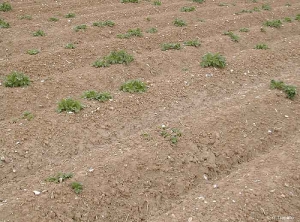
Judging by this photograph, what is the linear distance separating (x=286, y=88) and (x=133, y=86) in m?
3.23

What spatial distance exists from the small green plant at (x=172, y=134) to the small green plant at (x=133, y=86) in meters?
1.42

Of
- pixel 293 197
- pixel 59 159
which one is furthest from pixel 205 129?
pixel 59 159

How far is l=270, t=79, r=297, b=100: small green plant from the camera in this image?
7410 millimetres

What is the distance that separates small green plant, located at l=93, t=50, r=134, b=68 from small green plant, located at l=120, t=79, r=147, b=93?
105 centimetres

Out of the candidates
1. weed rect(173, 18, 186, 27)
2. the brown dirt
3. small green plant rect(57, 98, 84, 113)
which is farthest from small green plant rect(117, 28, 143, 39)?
small green plant rect(57, 98, 84, 113)

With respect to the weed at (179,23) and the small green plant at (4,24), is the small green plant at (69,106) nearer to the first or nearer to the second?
the small green plant at (4,24)

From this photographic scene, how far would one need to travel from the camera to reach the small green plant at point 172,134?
5.91 m

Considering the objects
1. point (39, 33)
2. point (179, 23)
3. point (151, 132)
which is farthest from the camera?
point (179, 23)

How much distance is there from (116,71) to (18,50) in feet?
8.85

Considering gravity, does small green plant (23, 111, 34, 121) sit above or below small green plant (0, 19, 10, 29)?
below

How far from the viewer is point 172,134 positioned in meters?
6.05

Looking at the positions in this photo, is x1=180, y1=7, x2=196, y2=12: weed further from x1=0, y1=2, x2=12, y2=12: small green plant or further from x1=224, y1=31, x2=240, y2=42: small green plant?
x1=0, y1=2, x2=12, y2=12: small green plant

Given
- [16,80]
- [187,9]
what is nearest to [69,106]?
[16,80]

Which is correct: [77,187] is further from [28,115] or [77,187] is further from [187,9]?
[187,9]
